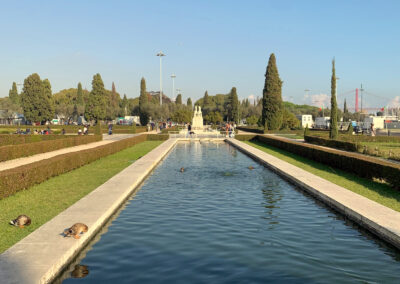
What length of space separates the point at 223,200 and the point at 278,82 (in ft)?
173

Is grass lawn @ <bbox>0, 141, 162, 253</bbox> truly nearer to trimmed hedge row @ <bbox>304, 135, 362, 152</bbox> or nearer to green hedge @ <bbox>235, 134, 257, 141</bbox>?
trimmed hedge row @ <bbox>304, 135, 362, 152</bbox>

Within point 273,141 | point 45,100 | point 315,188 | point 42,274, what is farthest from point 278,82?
point 42,274

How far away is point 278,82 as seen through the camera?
63.3 m

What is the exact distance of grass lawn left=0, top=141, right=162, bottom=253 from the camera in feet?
28.3

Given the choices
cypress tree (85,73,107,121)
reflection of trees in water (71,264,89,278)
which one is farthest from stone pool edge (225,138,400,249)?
cypress tree (85,73,107,121)

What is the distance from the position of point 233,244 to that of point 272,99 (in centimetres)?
5512

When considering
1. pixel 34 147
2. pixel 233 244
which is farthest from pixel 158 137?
pixel 233 244

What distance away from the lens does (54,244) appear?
738 cm

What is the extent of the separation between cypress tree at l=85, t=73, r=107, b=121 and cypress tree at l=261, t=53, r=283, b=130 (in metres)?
34.9

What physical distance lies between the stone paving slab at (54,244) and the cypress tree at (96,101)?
72027 mm

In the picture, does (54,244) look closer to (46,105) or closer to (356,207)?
Answer: (356,207)

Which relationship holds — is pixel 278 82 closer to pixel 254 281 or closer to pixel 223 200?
pixel 223 200

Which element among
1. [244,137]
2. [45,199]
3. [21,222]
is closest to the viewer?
[21,222]

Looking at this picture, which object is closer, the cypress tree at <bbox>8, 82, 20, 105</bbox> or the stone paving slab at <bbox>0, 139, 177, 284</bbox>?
the stone paving slab at <bbox>0, 139, 177, 284</bbox>
